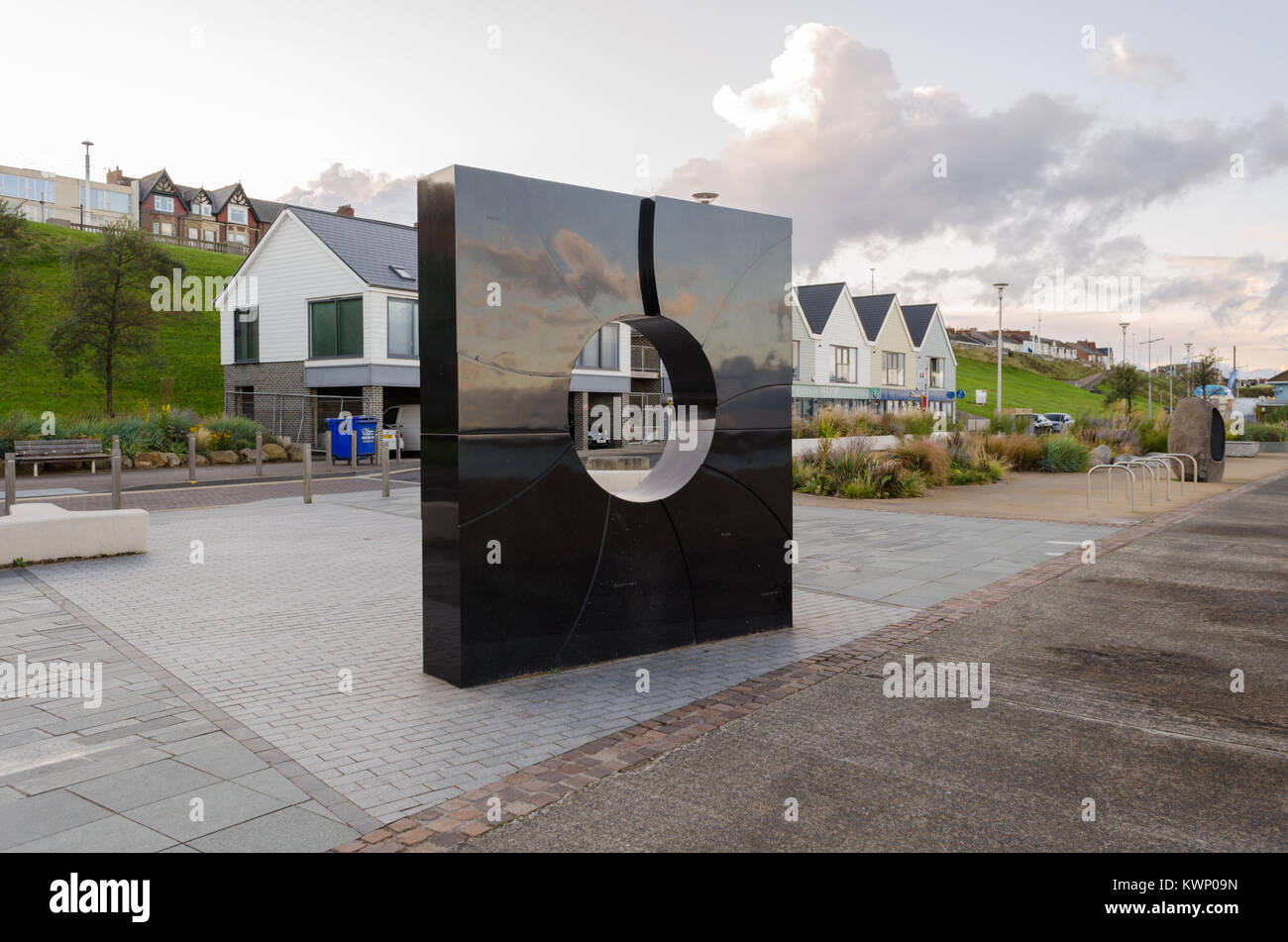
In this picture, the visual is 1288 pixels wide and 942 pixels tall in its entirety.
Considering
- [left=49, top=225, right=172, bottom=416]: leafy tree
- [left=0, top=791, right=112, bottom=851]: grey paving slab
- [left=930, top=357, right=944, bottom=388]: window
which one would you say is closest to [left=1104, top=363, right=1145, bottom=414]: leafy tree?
[left=930, top=357, right=944, bottom=388]: window

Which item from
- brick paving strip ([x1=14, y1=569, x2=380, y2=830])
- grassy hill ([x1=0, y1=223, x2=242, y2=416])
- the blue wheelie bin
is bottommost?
brick paving strip ([x1=14, y1=569, x2=380, y2=830])

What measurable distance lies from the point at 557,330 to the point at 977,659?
3.74 m

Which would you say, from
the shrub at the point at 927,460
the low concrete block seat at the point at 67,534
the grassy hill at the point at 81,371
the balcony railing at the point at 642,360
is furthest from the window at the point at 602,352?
the low concrete block seat at the point at 67,534

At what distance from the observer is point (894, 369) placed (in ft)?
198

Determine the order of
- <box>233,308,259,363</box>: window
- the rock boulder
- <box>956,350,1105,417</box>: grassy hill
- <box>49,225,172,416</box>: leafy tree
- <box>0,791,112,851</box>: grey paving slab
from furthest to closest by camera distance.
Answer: <box>956,350,1105,417</box>: grassy hill
<box>233,308,259,363</box>: window
<box>49,225,172,416</box>: leafy tree
the rock boulder
<box>0,791,112,851</box>: grey paving slab

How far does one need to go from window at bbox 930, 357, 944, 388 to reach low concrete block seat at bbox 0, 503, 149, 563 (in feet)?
202

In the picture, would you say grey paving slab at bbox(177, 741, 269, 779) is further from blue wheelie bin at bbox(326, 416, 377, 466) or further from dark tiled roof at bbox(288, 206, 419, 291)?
dark tiled roof at bbox(288, 206, 419, 291)

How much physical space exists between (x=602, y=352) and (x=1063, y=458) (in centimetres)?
1879

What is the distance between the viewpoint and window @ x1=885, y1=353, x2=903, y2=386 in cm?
5969

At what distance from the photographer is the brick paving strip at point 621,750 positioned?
362 cm

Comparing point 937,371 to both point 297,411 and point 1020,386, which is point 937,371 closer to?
point 297,411

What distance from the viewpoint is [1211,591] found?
8.87 meters

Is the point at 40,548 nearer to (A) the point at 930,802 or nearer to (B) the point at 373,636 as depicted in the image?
(B) the point at 373,636
